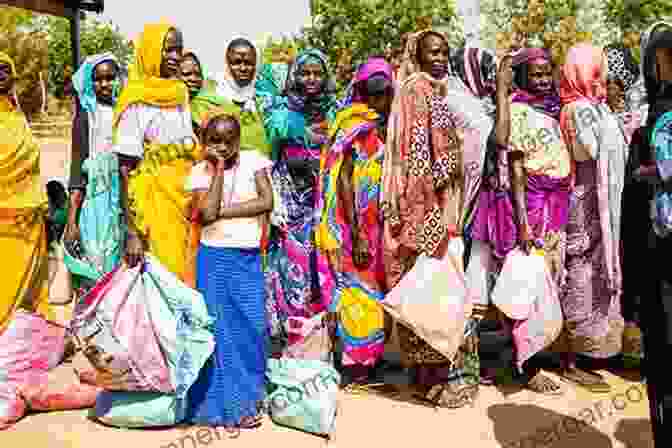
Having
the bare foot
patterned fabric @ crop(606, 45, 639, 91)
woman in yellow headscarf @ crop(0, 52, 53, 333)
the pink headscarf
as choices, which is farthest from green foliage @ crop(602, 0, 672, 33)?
woman in yellow headscarf @ crop(0, 52, 53, 333)

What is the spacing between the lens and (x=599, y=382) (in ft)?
14.0

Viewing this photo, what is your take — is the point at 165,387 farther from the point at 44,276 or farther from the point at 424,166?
the point at 424,166

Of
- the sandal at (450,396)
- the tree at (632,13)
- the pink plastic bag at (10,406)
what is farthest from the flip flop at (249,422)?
the tree at (632,13)

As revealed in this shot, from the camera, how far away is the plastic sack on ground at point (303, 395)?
371 cm

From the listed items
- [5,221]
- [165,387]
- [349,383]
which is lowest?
[349,383]

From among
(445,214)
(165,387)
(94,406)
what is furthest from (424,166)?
(94,406)

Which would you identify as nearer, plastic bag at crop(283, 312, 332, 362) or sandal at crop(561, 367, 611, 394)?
sandal at crop(561, 367, 611, 394)

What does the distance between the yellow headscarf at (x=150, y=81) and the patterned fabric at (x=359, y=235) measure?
1.05 meters

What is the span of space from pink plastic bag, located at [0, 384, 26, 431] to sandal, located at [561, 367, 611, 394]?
3356 mm

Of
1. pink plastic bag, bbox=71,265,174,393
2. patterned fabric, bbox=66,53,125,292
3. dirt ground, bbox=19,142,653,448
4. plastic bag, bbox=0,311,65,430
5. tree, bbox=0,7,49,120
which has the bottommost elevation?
dirt ground, bbox=19,142,653,448

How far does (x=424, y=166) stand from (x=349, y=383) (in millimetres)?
1531

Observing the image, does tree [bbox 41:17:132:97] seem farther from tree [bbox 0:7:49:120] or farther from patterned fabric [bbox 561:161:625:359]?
patterned fabric [bbox 561:161:625:359]

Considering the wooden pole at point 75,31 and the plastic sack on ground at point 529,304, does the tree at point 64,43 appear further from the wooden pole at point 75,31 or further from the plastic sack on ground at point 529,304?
the plastic sack on ground at point 529,304

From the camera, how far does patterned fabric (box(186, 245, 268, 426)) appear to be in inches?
142
